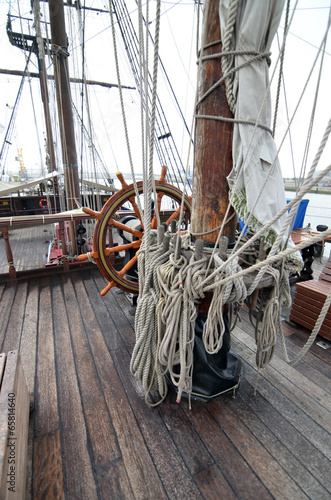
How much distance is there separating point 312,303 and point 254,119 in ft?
5.04

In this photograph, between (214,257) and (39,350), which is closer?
(214,257)

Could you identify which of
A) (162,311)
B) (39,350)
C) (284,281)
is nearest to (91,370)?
(39,350)

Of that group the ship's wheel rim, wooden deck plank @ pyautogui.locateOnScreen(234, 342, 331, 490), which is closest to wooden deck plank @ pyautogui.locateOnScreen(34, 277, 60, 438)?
the ship's wheel rim

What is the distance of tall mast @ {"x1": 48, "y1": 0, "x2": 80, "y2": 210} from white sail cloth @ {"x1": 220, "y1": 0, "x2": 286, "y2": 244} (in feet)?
12.1

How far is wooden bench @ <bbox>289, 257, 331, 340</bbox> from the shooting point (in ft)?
6.06

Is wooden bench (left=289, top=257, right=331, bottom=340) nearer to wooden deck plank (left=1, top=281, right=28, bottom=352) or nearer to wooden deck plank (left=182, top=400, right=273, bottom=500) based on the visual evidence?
wooden deck plank (left=182, top=400, right=273, bottom=500)

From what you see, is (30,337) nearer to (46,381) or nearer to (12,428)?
(46,381)

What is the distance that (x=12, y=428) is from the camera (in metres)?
0.89

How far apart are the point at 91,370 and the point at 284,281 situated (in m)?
1.21

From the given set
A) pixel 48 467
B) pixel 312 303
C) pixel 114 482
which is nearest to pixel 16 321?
pixel 48 467

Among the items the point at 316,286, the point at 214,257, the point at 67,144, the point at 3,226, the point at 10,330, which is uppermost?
the point at 67,144

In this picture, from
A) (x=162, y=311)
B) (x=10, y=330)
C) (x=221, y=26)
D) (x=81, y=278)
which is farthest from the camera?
(x=81, y=278)

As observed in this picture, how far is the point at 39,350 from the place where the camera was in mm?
1714

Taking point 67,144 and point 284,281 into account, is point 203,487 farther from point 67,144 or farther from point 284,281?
point 67,144
